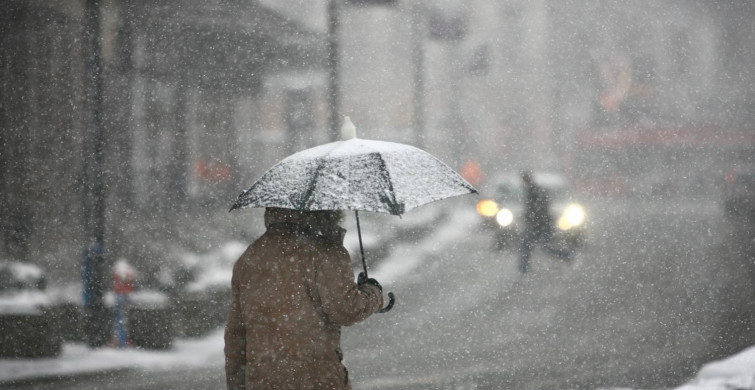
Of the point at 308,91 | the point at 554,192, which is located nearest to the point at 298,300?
the point at 554,192

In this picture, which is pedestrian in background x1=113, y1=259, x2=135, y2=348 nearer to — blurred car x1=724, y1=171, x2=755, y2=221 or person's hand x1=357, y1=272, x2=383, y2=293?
person's hand x1=357, y1=272, x2=383, y2=293

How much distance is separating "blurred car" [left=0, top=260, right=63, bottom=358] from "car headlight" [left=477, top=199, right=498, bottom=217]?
12788mm

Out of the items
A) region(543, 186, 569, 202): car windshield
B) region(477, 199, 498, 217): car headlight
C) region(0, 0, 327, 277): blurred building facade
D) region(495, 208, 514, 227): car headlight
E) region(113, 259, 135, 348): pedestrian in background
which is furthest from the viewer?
region(477, 199, 498, 217): car headlight

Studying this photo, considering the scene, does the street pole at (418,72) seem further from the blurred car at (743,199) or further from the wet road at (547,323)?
the blurred car at (743,199)

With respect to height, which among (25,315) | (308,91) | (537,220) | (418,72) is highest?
(418,72)

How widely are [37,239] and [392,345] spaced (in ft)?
26.6

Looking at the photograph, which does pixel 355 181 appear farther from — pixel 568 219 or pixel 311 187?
pixel 568 219

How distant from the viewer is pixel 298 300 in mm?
2406

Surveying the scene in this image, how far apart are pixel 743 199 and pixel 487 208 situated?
7.41 m

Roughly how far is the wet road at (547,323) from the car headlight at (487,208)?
9.61 feet

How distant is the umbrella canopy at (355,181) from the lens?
2.36 meters

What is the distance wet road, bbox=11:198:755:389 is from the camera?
21.1 ft

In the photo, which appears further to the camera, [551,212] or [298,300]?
[551,212]

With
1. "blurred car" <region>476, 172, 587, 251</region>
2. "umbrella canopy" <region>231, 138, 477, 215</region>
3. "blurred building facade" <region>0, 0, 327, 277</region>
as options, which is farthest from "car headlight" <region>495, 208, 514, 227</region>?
"umbrella canopy" <region>231, 138, 477, 215</region>
